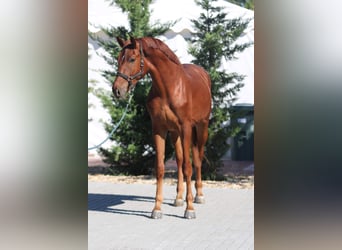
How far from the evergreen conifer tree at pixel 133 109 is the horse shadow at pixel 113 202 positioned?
1.80m

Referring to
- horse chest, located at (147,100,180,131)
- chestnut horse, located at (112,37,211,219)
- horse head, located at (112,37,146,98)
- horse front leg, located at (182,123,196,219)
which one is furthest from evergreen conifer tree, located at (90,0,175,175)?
horse head, located at (112,37,146,98)

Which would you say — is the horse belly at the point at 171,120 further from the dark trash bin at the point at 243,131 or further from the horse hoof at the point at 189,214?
the dark trash bin at the point at 243,131

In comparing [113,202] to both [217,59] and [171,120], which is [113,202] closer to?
[171,120]

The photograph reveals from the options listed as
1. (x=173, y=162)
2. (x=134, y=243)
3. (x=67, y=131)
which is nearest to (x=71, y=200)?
(x=67, y=131)

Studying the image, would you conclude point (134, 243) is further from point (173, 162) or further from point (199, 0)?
point (173, 162)

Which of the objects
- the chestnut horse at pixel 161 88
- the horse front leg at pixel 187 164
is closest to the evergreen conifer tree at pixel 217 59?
the chestnut horse at pixel 161 88

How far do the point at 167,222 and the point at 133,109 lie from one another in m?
3.88

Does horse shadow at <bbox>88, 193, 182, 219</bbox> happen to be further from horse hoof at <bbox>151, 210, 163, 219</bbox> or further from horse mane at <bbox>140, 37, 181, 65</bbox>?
horse mane at <bbox>140, 37, 181, 65</bbox>

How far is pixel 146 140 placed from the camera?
9477 mm

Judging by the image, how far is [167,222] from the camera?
230 inches

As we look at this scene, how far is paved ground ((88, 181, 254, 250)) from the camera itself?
4.84 meters

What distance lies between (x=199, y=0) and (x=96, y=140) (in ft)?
11.0

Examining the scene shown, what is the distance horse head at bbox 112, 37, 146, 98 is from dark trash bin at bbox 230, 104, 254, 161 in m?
4.01

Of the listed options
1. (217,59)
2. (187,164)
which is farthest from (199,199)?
(217,59)
